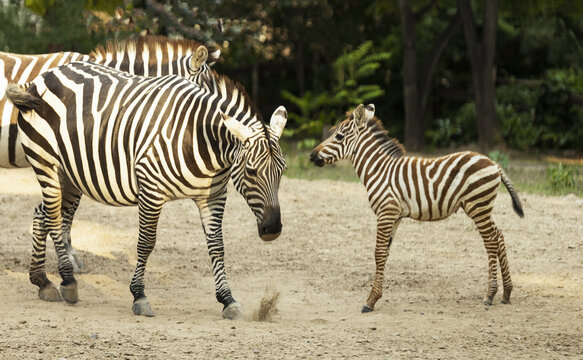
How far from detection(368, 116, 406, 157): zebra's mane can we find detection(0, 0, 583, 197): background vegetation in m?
7.57

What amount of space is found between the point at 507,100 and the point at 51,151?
578 inches

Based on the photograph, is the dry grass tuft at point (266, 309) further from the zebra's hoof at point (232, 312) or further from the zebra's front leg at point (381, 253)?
the zebra's front leg at point (381, 253)

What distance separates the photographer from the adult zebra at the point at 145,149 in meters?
5.87

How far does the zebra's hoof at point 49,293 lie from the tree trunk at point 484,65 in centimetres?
1179

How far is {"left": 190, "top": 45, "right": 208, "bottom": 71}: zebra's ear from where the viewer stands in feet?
23.7

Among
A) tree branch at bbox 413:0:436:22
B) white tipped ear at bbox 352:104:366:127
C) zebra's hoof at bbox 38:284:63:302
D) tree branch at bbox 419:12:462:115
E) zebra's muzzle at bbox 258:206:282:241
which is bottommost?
zebra's hoof at bbox 38:284:63:302

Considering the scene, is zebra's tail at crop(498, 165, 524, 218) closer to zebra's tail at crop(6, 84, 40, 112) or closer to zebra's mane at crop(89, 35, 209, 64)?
zebra's mane at crop(89, 35, 209, 64)


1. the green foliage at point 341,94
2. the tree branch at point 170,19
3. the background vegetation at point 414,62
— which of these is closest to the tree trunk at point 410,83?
the background vegetation at point 414,62

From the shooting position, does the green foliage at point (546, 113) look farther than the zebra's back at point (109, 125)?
Yes

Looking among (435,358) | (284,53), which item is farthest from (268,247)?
(284,53)

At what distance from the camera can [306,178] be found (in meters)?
13.5

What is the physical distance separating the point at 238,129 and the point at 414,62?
13.0m

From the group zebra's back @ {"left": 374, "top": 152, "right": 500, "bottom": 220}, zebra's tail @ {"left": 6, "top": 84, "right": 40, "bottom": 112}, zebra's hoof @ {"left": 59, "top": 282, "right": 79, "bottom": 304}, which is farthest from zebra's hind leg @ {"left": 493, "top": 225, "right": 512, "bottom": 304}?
zebra's tail @ {"left": 6, "top": 84, "right": 40, "bottom": 112}

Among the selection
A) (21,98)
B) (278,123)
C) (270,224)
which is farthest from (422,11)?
(270,224)
